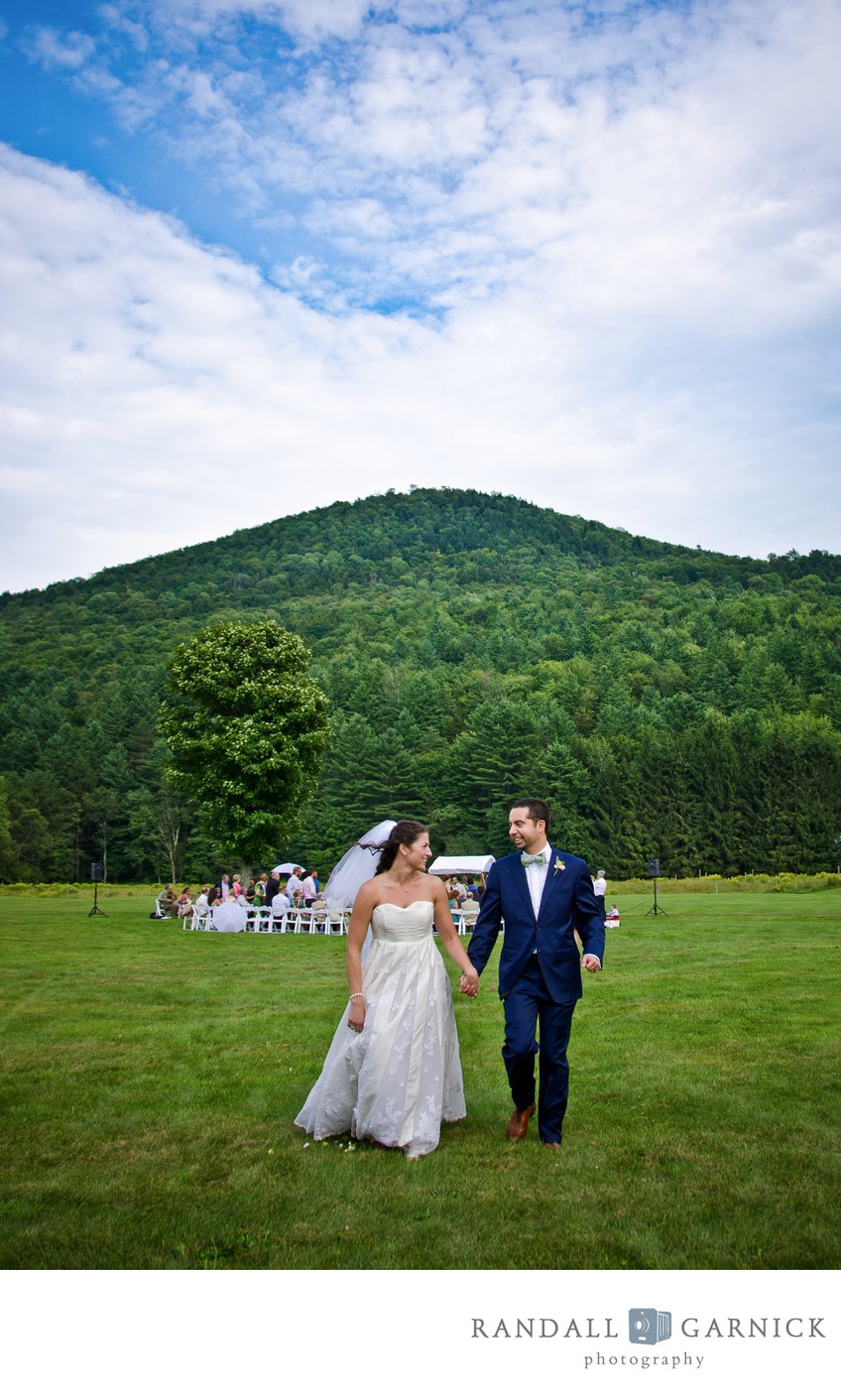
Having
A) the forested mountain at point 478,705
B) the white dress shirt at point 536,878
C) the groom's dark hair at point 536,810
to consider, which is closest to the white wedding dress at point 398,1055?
the white dress shirt at point 536,878

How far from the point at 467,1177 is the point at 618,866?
63.7 m

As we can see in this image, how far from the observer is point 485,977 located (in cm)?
1552

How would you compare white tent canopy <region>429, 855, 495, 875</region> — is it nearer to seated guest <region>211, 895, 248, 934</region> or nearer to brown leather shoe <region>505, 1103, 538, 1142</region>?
seated guest <region>211, 895, 248, 934</region>

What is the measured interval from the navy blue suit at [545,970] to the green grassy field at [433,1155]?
0.38 meters

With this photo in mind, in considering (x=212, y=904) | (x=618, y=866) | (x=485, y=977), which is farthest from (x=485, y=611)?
(x=485, y=977)

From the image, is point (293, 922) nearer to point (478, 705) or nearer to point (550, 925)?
point (550, 925)

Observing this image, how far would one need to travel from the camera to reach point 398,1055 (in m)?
6.03

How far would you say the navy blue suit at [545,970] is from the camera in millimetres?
5891

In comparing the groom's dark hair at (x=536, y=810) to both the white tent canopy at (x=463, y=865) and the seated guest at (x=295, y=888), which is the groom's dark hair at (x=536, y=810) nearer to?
the seated guest at (x=295, y=888)

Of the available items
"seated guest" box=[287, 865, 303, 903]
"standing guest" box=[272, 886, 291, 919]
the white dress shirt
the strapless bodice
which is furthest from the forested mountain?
the white dress shirt

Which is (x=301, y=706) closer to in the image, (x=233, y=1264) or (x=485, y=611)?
(x=233, y=1264)
